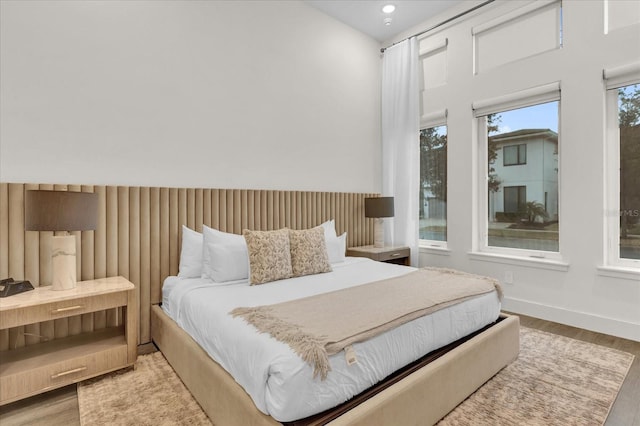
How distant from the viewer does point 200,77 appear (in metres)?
2.99

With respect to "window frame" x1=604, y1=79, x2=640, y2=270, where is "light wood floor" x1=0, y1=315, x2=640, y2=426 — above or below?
below

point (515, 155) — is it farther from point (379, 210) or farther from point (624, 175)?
point (379, 210)

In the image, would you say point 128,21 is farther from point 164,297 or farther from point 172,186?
point 164,297

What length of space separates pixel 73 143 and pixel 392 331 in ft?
8.40

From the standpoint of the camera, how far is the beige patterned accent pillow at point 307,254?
8.92 ft

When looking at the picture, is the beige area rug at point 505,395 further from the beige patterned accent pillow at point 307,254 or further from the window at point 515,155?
the window at point 515,155

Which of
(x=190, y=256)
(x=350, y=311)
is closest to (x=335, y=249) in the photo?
(x=190, y=256)

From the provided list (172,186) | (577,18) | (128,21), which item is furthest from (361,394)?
(577,18)

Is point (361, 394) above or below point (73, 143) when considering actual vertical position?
below

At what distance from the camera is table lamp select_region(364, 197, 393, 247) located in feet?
13.3

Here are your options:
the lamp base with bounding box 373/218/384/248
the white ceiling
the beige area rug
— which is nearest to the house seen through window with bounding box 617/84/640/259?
the beige area rug

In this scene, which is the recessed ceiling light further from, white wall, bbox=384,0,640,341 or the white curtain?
white wall, bbox=384,0,640,341

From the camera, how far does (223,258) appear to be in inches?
98.4

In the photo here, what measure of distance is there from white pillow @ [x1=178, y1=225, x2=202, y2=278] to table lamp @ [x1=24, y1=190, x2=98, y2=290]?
2.20ft
